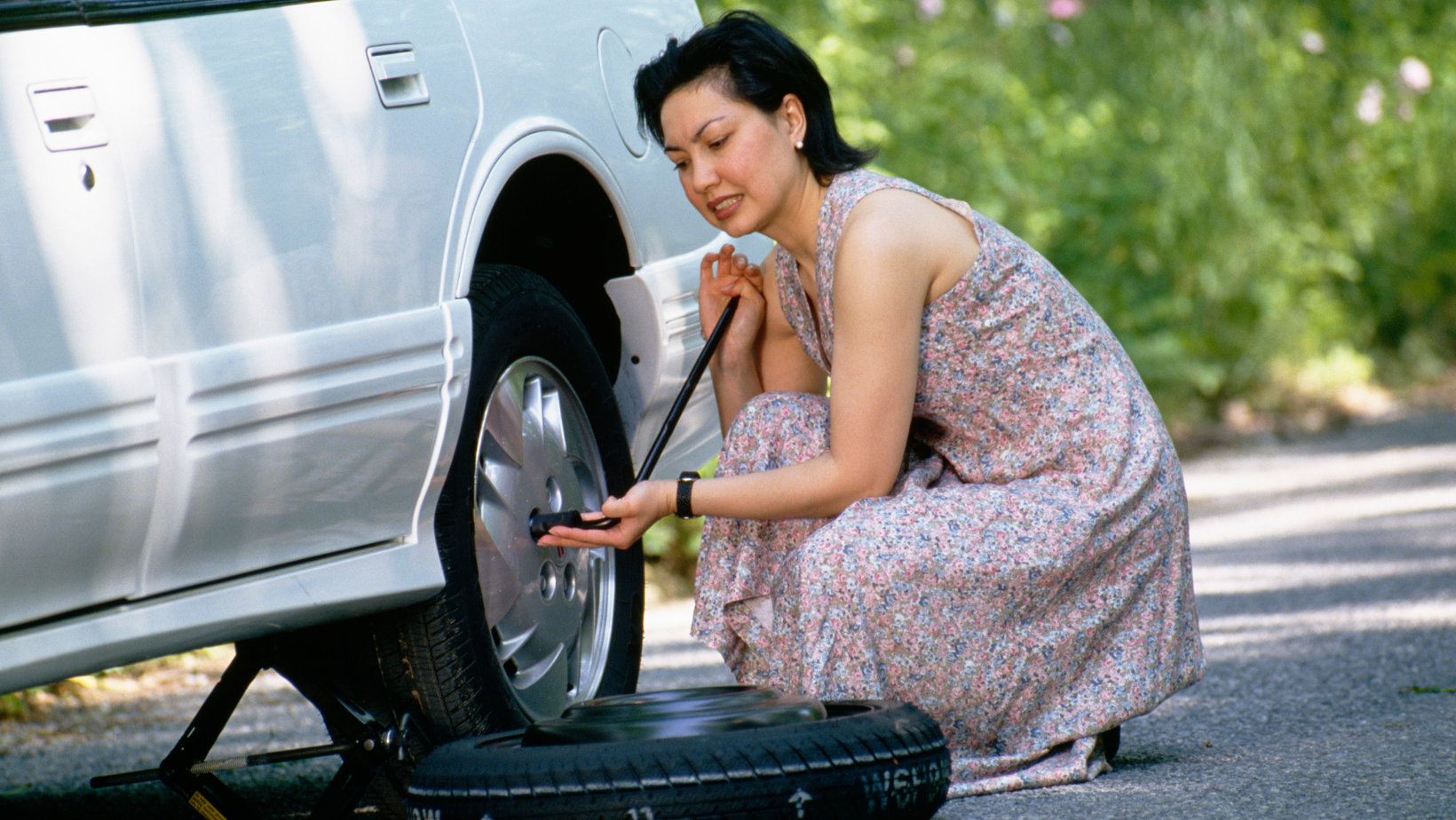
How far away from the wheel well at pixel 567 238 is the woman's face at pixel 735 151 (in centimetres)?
32

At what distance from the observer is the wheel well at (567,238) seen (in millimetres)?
2617

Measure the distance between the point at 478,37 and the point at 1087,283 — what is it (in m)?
5.43

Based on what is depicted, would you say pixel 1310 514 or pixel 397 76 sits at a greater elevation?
pixel 397 76

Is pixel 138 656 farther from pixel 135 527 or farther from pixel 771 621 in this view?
pixel 771 621

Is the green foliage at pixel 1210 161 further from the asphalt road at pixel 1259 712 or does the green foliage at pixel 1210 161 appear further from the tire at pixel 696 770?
the tire at pixel 696 770

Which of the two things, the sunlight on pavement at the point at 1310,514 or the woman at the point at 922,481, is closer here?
the woman at the point at 922,481

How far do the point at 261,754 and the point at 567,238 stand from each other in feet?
3.60

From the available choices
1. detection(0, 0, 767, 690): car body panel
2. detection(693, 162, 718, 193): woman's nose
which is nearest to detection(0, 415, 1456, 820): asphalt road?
detection(0, 0, 767, 690): car body panel

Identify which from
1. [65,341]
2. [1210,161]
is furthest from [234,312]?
[1210,161]

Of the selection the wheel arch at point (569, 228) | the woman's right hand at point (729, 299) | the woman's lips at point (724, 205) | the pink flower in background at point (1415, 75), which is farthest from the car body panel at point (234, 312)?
the pink flower in background at point (1415, 75)

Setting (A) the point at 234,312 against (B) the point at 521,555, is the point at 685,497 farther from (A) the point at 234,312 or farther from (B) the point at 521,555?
(A) the point at 234,312

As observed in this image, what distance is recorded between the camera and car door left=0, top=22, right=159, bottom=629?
5.31 feet

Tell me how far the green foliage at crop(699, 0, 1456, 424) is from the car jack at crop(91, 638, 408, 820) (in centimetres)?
399

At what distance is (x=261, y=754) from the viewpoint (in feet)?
6.87
